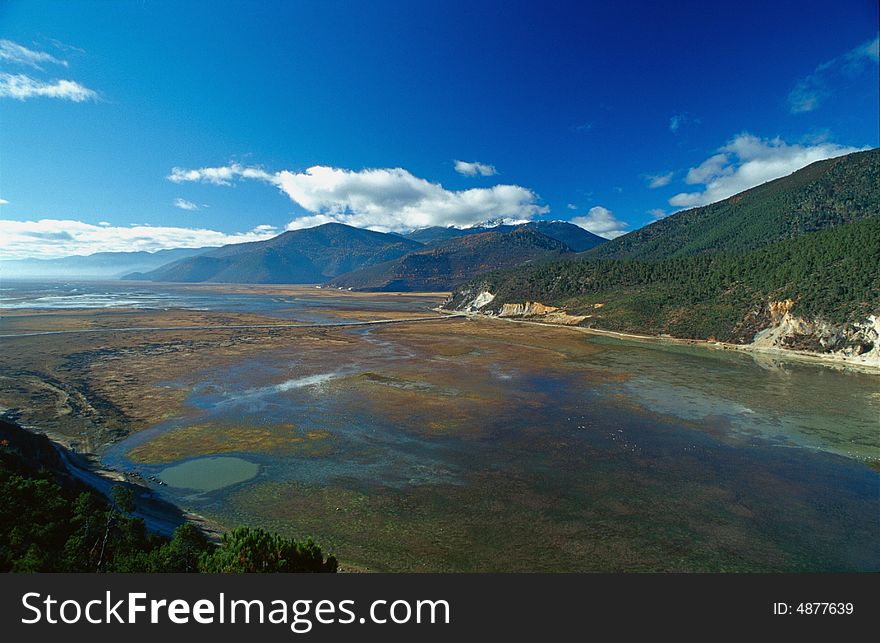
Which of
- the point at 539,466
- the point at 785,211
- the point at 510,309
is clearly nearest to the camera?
the point at 539,466

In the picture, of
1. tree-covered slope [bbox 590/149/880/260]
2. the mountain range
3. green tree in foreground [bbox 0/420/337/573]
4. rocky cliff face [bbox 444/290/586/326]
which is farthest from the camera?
tree-covered slope [bbox 590/149/880/260]

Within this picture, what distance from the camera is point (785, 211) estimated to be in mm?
140875

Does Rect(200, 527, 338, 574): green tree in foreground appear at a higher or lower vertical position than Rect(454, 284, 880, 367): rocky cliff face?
lower

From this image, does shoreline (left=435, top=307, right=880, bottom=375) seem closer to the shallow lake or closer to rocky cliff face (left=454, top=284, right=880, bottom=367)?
rocky cliff face (left=454, top=284, right=880, bottom=367)

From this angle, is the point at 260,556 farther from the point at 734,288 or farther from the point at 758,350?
the point at 734,288

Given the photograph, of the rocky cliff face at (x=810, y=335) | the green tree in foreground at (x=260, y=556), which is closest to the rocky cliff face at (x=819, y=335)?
the rocky cliff face at (x=810, y=335)

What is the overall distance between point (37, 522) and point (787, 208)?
187936 millimetres

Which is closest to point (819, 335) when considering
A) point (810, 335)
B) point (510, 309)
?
point (810, 335)

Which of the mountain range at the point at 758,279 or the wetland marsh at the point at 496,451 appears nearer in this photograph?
the wetland marsh at the point at 496,451

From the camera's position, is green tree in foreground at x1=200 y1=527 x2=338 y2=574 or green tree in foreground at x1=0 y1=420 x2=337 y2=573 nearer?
green tree in foreground at x1=200 y1=527 x2=338 y2=574

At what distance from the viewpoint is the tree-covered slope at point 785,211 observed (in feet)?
414

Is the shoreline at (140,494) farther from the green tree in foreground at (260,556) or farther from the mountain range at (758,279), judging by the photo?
the mountain range at (758,279)

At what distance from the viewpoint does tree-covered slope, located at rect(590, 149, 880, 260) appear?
126 m

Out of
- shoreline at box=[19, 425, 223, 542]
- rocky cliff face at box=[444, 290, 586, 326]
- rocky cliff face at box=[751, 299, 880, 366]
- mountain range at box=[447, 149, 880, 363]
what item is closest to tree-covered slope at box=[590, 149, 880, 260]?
mountain range at box=[447, 149, 880, 363]
